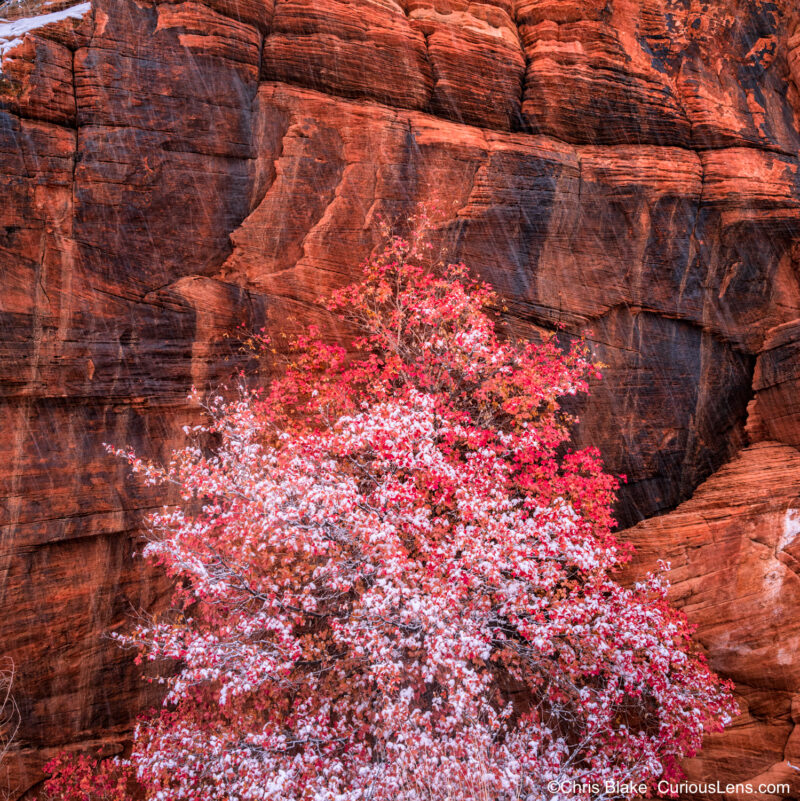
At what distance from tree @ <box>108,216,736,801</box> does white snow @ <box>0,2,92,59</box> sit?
268 inches

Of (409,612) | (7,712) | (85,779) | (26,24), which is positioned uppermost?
(26,24)

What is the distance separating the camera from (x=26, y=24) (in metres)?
8.91

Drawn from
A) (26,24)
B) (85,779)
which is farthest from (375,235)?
(85,779)

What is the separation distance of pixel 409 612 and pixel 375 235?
285 inches

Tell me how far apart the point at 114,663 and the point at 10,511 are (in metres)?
3.21

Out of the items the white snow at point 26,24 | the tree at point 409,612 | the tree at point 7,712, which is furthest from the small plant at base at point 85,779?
the white snow at point 26,24

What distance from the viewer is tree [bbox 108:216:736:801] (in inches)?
276

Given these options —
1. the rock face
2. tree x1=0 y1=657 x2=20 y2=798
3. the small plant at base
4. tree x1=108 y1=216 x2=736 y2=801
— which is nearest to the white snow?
the rock face

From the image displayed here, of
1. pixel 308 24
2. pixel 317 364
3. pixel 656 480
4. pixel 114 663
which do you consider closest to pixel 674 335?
pixel 656 480

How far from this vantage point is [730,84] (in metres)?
11.3

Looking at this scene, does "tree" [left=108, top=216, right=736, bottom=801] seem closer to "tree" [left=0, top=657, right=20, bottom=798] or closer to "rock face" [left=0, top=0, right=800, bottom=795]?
"rock face" [left=0, top=0, right=800, bottom=795]

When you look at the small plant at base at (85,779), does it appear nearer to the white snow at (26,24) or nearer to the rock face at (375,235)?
the rock face at (375,235)

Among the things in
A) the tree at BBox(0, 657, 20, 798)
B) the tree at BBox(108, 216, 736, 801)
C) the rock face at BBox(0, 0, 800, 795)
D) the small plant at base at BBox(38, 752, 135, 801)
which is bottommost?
the small plant at base at BBox(38, 752, 135, 801)

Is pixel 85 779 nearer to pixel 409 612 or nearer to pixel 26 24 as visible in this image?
pixel 409 612
